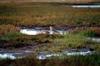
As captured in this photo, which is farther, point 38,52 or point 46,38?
point 46,38

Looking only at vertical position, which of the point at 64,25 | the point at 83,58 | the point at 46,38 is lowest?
the point at 64,25

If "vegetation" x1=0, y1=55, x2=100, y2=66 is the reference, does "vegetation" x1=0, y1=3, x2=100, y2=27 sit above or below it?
below

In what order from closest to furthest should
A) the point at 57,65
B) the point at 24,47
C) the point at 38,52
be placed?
the point at 57,65, the point at 38,52, the point at 24,47

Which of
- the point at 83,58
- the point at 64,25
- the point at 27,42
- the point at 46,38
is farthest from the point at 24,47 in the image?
the point at 64,25

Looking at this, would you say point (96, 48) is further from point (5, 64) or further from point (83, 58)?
point (5, 64)

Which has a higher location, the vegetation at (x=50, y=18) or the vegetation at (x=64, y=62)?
the vegetation at (x=64, y=62)

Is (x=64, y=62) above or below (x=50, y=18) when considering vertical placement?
above

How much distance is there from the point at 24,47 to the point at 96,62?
7.92m

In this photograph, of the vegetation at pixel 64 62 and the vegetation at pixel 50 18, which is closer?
the vegetation at pixel 64 62

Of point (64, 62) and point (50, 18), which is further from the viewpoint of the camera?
point (50, 18)

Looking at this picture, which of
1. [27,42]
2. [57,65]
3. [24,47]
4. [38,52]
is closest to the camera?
[57,65]

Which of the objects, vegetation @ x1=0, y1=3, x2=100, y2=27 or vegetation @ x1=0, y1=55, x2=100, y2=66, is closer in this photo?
vegetation @ x1=0, y1=55, x2=100, y2=66

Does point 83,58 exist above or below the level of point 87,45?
above

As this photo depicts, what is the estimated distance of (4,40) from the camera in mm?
24391
